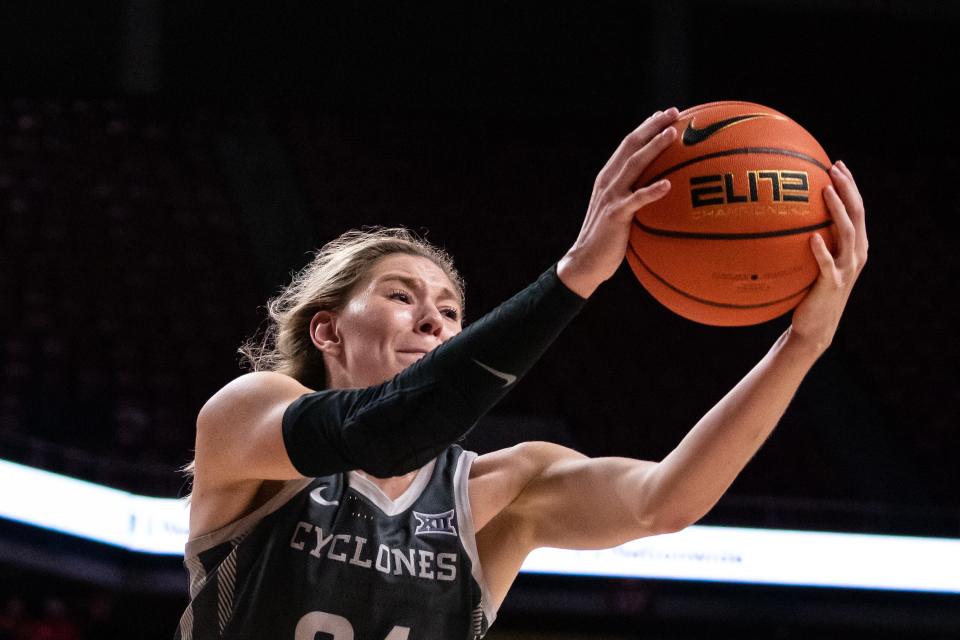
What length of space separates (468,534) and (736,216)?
84 cm

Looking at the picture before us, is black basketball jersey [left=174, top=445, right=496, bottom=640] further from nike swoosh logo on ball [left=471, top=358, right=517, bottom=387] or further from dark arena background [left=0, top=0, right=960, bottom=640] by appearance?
dark arena background [left=0, top=0, right=960, bottom=640]

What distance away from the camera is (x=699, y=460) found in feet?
6.73

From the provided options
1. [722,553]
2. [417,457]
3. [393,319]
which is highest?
[417,457]

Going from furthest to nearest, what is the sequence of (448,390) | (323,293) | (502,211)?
(502,211)
(323,293)
(448,390)

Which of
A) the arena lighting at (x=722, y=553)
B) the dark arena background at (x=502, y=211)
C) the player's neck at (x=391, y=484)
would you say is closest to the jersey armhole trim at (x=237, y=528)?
the player's neck at (x=391, y=484)

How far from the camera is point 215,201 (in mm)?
10812

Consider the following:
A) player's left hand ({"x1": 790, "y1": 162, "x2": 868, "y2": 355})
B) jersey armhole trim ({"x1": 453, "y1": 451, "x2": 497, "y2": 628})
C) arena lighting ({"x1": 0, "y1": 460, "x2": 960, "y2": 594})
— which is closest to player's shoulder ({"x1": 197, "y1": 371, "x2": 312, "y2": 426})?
jersey armhole trim ({"x1": 453, "y1": 451, "x2": 497, "y2": 628})

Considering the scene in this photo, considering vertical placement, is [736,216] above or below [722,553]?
above

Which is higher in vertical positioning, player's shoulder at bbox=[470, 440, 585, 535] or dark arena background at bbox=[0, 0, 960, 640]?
player's shoulder at bbox=[470, 440, 585, 535]

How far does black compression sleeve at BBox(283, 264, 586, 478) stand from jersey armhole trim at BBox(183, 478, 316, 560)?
52cm

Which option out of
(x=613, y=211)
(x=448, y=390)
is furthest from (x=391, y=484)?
(x=613, y=211)

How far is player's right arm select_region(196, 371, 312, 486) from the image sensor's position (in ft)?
5.98

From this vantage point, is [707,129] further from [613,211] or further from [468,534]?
[468,534]

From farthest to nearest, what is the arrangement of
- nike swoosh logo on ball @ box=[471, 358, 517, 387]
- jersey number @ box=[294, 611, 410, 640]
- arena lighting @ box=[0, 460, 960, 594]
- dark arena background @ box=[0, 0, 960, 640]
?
dark arena background @ box=[0, 0, 960, 640] < arena lighting @ box=[0, 460, 960, 594] < jersey number @ box=[294, 611, 410, 640] < nike swoosh logo on ball @ box=[471, 358, 517, 387]
